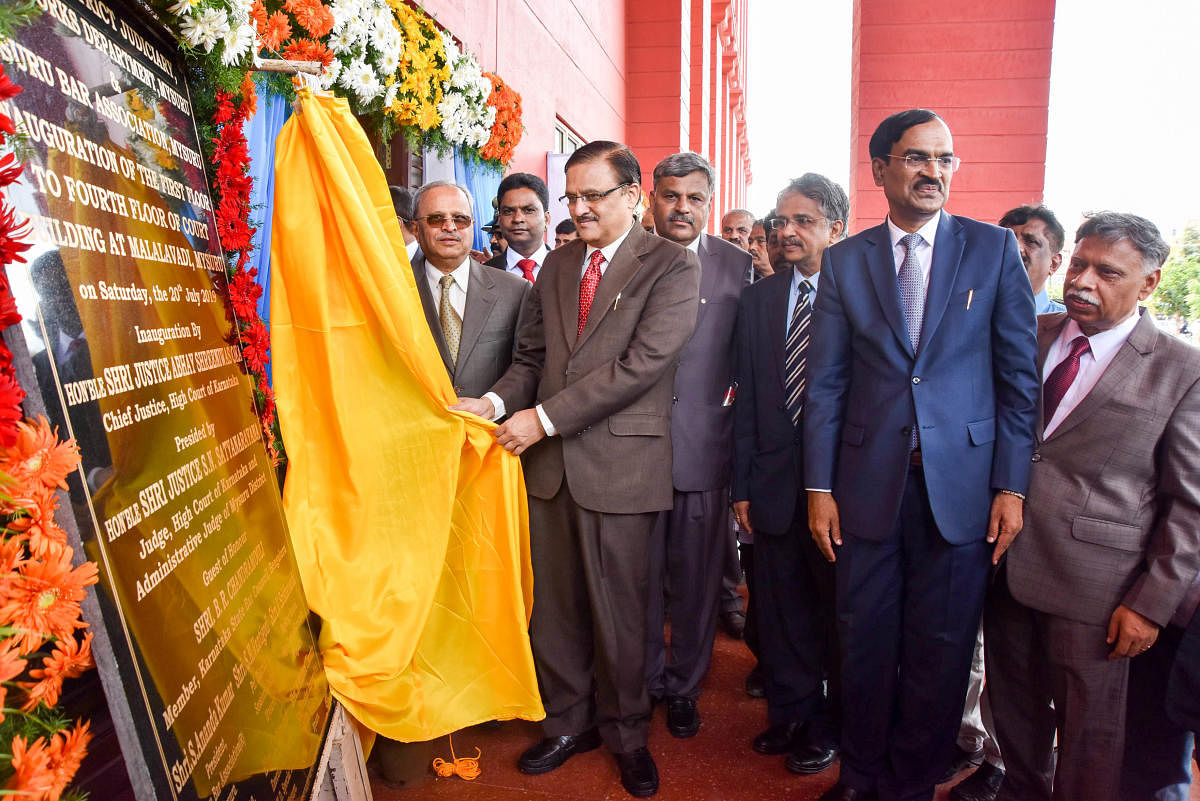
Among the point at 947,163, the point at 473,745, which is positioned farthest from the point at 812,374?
the point at 473,745

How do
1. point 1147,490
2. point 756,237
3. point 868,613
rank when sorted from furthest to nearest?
1. point 756,237
2. point 868,613
3. point 1147,490

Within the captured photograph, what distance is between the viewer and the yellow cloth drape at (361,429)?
1.87m

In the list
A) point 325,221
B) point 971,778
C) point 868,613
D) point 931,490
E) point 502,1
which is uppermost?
point 502,1

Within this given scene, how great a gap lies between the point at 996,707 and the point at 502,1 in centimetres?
601

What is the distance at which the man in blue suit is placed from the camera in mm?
2004

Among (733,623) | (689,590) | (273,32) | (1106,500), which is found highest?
(273,32)

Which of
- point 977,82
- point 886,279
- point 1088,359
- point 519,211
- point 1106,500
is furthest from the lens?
point 977,82

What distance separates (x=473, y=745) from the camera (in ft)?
8.50

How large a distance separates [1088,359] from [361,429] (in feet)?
6.35

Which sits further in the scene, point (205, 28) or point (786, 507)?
point (786, 507)

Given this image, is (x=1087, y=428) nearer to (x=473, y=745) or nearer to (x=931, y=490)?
(x=931, y=490)

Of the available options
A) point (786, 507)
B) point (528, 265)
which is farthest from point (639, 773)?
point (528, 265)

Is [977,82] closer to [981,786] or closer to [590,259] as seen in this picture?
[590,259]

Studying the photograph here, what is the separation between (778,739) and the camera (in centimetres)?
257
